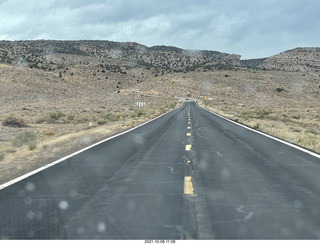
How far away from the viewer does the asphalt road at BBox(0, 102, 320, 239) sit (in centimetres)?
446

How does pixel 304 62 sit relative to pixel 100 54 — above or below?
below

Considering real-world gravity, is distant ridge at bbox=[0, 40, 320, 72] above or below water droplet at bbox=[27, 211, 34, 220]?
above

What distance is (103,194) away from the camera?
20.8 ft

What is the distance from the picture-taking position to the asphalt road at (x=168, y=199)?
4.46 m

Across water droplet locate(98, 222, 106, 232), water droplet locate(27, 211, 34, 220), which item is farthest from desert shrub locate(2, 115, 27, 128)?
water droplet locate(98, 222, 106, 232)

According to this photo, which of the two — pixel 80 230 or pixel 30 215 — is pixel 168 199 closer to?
pixel 80 230

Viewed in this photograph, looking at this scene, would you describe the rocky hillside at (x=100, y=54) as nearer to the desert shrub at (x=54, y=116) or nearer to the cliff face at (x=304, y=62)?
the cliff face at (x=304, y=62)

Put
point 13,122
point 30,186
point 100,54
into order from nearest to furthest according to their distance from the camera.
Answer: point 30,186
point 13,122
point 100,54

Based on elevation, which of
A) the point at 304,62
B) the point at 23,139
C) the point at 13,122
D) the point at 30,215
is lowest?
the point at 13,122

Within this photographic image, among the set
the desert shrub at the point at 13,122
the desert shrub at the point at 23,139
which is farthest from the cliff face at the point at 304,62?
the desert shrub at the point at 23,139

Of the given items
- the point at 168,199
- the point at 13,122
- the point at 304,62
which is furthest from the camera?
the point at 304,62

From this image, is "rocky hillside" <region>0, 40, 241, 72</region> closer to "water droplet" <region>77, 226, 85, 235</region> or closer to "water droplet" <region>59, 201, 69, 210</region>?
"water droplet" <region>59, 201, 69, 210</region>

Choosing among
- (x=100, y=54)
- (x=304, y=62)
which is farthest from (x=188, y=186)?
(x=304, y=62)

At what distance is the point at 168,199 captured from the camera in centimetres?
592
